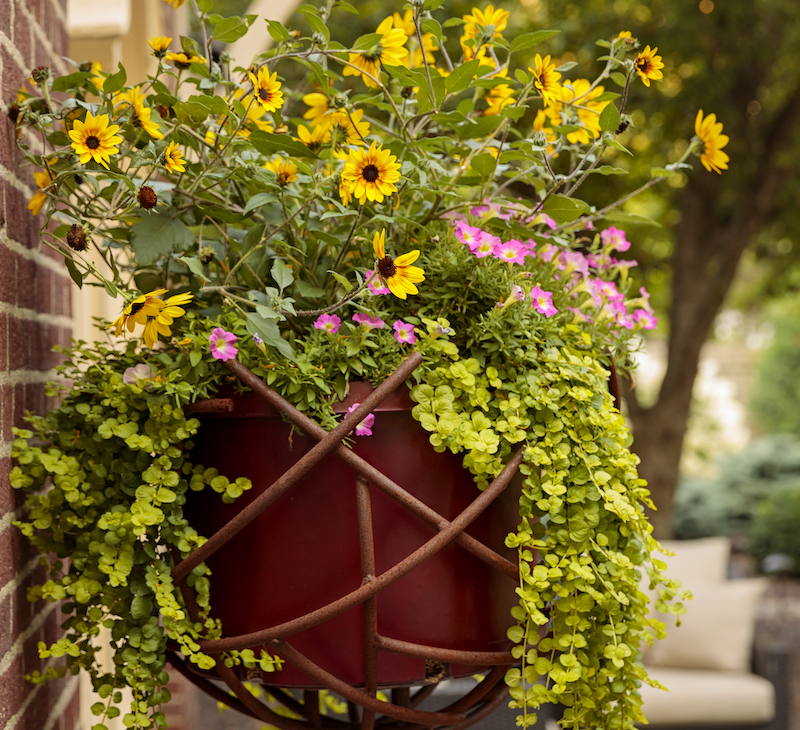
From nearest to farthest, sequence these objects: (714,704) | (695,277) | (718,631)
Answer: (714,704), (718,631), (695,277)

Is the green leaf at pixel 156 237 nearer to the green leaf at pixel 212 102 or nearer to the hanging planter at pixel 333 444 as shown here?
the hanging planter at pixel 333 444

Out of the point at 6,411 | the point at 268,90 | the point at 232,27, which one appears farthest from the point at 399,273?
the point at 6,411

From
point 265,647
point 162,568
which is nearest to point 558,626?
point 265,647

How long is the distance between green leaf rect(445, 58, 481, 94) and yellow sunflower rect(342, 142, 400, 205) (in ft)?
0.38

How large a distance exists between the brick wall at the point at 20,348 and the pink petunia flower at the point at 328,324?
33cm

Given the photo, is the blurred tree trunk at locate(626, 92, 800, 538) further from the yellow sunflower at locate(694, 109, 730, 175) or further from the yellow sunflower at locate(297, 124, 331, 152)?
the yellow sunflower at locate(297, 124, 331, 152)

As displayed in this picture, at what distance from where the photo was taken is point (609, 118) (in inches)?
30.2

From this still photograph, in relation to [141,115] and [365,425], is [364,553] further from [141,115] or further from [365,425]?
[141,115]

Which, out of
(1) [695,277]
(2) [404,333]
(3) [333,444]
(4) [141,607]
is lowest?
(4) [141,607]

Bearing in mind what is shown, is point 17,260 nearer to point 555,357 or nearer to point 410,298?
point 410,298

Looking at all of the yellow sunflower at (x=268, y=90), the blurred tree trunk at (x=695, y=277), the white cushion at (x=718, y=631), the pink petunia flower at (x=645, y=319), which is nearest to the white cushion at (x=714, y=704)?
the white cushion at (x=718, y=631)

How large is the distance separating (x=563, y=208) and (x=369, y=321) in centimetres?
24

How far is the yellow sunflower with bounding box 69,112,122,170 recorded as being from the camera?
2.22ft

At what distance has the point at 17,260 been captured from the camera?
0.83m
